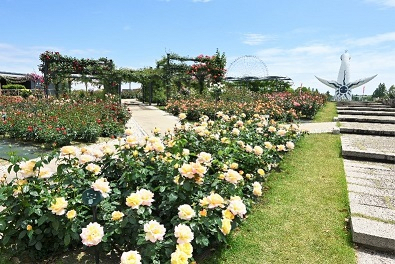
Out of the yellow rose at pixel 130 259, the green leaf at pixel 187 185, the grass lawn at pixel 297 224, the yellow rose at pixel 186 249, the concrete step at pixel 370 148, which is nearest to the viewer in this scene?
the yellow rose at pixel 130 259

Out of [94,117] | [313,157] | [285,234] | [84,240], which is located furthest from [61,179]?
[94,117]

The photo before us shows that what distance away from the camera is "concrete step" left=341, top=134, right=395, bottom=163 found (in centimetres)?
461

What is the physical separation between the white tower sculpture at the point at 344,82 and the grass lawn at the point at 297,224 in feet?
62.0

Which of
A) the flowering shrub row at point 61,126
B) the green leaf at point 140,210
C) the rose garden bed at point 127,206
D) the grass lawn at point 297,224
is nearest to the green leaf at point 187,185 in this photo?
the rose garden bed at point 127,206

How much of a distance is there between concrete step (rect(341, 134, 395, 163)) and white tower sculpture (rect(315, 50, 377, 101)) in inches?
621

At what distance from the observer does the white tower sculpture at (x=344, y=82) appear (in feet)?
66.2

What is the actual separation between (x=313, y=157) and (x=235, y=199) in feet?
11.0

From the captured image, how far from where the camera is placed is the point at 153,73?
17516mm

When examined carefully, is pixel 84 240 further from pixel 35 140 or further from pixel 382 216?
Result: pixel 35 140

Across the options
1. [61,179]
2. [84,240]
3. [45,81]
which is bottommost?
[84,240]

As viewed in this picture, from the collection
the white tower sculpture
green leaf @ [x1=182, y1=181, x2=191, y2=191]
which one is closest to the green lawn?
the white tower sculpture

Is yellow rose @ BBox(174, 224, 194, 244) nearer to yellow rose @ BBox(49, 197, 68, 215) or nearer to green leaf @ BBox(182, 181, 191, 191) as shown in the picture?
green leaf @ BBox(182, 181, 191, 191)

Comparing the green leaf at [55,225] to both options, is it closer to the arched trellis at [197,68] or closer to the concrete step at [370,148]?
the concrete step at [370,148]

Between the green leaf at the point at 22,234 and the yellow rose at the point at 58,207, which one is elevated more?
the yellow rose at the point at 58,207
